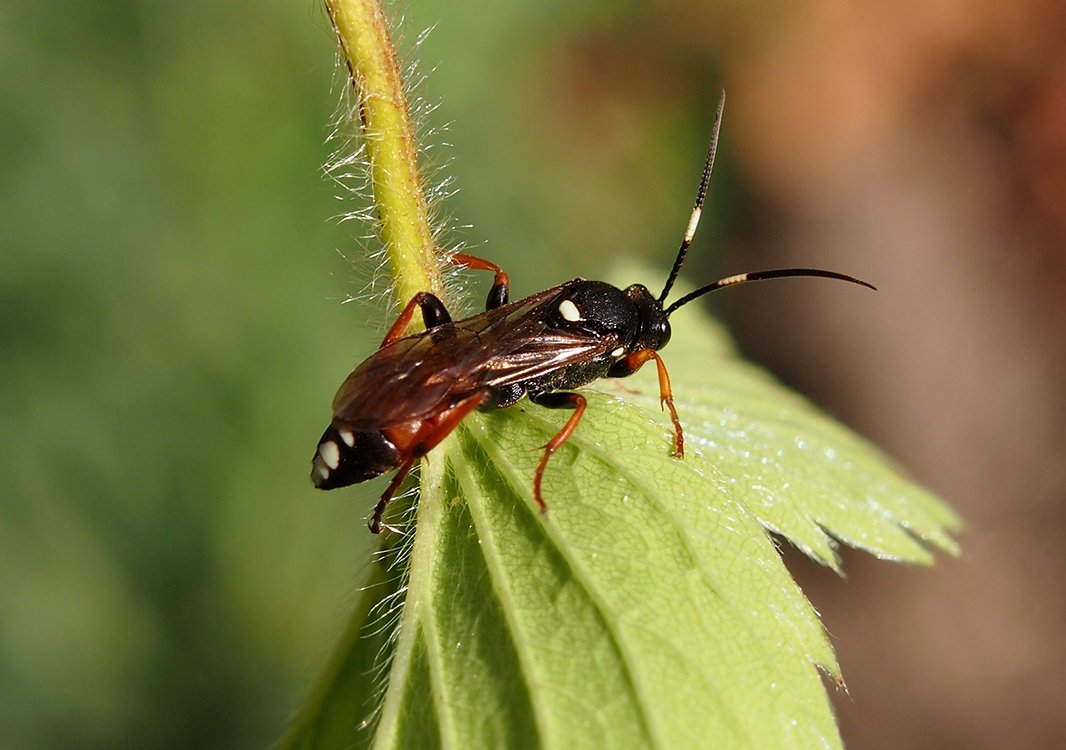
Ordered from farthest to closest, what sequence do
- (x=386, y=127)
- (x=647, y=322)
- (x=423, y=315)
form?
(x=647, y=322) < (x=423, y=315) < (x=386, y=127)

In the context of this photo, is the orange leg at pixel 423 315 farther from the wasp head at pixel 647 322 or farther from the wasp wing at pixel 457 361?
the wasp head at pixel 647 322

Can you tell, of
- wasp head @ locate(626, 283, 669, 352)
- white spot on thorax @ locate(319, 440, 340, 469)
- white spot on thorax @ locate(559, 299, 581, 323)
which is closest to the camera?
white spot on thorax @ locate(319, 440, 340, 469)

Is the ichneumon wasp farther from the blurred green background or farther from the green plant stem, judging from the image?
the blurred green background

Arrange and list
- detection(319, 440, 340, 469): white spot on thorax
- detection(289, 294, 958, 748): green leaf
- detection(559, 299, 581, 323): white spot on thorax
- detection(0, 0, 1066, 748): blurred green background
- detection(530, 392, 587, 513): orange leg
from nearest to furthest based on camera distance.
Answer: detection(289, 294, 958, 748): green leaf < detection(530, 392, 587, 513): orange leg < detection(319, 440, 340, 469): white spot on thorax < detection(559, 299, 581, 323): white spot on thorax < detection(0, 0, 1066, 748): blurred green background

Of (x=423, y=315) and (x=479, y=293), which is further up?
(x=479, y=293)

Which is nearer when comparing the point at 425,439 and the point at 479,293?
the point at 425,439

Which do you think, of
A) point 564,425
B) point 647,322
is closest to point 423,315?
point 564,425

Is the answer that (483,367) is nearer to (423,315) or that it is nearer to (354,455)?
(423,315)

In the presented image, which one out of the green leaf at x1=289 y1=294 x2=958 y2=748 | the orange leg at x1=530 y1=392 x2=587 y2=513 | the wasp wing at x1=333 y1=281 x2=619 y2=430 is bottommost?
the green leaf at x1=289 y1=294 x2=958 y2=748

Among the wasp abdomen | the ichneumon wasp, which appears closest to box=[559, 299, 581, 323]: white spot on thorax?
the ichneumon wasp
